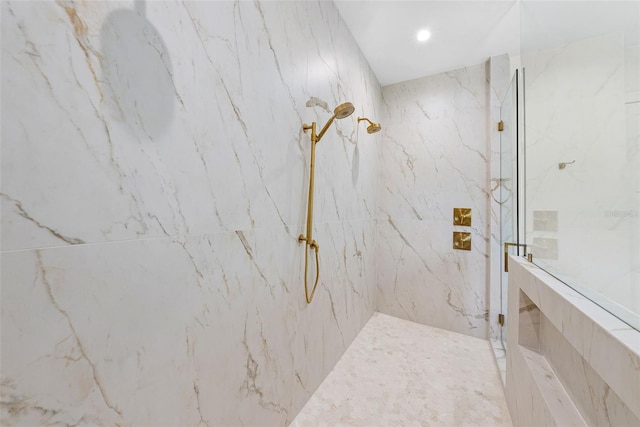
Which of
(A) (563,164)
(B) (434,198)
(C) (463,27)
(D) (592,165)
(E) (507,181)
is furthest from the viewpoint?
(B) (434,198)

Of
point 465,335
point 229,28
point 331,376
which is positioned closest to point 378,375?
point 331,376

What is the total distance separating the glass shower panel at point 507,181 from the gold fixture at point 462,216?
0.76 feet

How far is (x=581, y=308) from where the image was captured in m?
0.71

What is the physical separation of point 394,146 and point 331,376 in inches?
82.4

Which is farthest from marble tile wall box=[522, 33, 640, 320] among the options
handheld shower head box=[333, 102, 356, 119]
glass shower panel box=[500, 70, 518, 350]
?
handheld shower head box=[333, 102, 356, 119]

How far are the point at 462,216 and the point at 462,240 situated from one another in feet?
0.72

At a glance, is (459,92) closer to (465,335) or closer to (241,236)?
(465,335)

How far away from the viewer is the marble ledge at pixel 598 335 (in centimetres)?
51

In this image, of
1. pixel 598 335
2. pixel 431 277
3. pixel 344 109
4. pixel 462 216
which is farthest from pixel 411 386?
pixel 344 109

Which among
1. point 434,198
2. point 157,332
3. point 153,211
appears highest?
point 434,198

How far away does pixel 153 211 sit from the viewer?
66 centimetres

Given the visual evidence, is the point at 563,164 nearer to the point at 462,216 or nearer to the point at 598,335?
the point at 598,335

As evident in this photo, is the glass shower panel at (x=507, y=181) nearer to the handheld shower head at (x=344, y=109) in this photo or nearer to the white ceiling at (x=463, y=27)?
the white ceiling at (x=463, y=27)

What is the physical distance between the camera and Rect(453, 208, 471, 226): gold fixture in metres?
2.18
